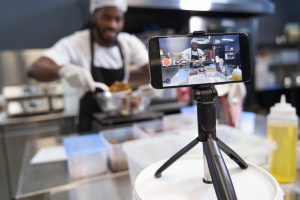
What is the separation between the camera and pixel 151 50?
373 millimetres

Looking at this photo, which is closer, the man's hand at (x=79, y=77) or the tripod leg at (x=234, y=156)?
the tripod leg at (x=234, y=156)

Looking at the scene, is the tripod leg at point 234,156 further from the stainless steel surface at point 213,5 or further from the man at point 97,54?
the stainless steel surface at point 213,5

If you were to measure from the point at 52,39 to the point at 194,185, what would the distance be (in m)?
2.69

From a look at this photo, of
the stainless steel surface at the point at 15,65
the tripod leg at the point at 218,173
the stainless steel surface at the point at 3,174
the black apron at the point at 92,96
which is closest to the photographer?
the tripod leg at the point at 218,173

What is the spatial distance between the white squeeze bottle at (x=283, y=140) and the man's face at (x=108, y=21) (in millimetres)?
1180

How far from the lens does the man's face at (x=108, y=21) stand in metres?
1.56

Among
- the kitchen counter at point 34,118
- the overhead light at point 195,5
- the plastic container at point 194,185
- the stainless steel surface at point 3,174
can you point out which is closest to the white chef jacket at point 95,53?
the kitchen counter at point 34,118

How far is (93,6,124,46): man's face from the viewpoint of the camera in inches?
61.3

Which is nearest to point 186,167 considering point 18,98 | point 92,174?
point 92,174

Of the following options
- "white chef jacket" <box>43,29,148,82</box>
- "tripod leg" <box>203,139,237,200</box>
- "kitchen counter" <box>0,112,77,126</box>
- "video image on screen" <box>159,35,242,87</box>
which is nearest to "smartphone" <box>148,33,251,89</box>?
"video image on screen" <box>159,35,242,87</box>

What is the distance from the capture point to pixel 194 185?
434mm

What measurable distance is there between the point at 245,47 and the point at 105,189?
51 centimetres

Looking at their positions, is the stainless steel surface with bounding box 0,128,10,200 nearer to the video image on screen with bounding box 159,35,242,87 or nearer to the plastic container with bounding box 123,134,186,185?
the plastic container with bounding box 123,134,186,185

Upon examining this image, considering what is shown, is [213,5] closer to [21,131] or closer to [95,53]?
[95,53]
